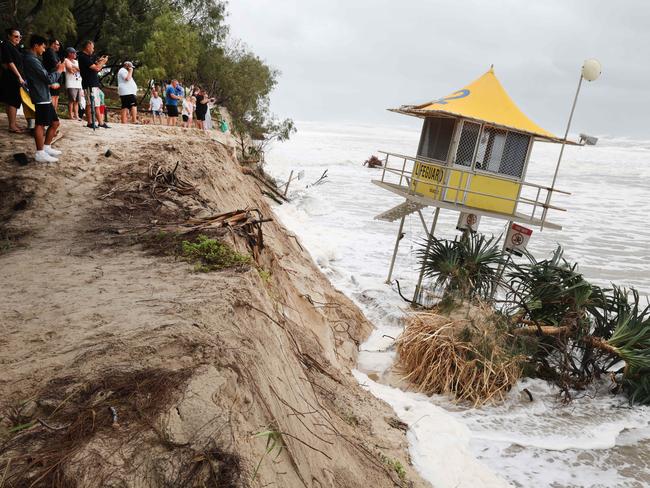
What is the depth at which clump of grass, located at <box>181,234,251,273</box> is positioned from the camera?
549cm

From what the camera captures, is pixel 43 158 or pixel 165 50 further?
pixel 165 50

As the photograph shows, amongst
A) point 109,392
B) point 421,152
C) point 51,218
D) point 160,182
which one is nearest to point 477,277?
point 421,152

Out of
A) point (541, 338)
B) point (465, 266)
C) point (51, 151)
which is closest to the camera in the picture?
point (51, 151)

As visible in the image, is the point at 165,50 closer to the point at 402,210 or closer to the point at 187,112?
the point at 187,112

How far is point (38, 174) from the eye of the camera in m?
8.23

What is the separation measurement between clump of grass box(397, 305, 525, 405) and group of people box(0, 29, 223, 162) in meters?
7.21

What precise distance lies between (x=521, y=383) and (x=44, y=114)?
9.56 m

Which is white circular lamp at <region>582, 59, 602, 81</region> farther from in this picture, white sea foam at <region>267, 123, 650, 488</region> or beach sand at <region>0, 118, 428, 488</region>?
beach sand at <region>0, 118, 428, 488</region>

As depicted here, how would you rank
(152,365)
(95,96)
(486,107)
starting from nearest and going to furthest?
(152,365) → (95,96) → (486,107)

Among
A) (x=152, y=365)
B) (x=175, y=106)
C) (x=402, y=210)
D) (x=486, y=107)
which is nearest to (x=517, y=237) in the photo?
(x=486, y=107)

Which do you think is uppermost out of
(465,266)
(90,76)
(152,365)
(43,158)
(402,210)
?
(90,76)

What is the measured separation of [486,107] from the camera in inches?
549

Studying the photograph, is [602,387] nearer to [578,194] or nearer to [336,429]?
[336,429]

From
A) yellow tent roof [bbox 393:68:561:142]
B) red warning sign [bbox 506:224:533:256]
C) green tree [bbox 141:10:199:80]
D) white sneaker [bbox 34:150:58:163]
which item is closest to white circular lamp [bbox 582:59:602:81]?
yellow tent roof [bbox 393:68:561:142]
